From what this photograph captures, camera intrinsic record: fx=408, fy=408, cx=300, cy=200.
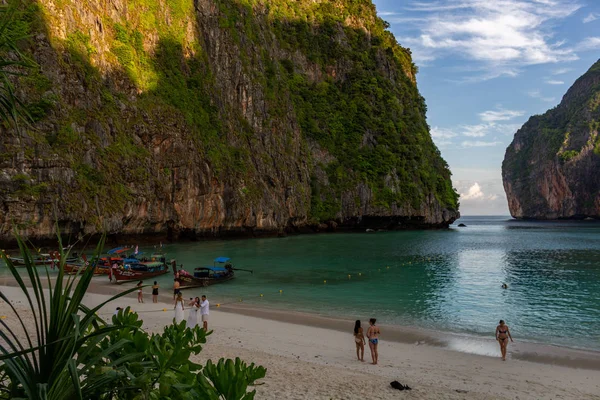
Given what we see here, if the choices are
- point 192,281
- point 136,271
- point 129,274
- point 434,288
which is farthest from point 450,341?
point 136,271

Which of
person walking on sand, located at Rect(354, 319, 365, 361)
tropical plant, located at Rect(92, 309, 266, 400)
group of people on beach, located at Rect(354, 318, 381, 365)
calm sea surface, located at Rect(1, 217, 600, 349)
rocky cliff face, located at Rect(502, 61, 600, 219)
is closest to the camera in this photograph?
tropical plant, located at Rect(92, 309, 266, 400)

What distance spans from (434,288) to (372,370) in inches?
696

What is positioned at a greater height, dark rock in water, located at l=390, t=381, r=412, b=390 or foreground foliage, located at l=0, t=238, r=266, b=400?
foreground foliage, located at l=0, t=238, r=266, b=400

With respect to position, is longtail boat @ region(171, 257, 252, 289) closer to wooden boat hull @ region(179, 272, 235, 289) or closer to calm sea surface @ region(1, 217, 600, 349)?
wooden boat hull @ region(179, 272, 235, 289)

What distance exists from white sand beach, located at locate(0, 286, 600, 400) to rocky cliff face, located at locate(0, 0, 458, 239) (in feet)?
29.2

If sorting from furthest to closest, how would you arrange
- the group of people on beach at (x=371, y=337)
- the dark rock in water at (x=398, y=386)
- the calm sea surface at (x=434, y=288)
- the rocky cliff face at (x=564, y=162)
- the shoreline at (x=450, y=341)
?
1. the rocky cliff face at (x=564, y=162)
2. the calm sea surface at (x=434, y=288)
3. the shoreline at (x=450, y=341)
4. the group of people on beach at (x=371, y=337)
5. the dark rock in water at (x=398, y=386)

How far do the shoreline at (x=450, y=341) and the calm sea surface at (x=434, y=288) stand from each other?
1099 mm

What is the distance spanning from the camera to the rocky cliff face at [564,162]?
142 m

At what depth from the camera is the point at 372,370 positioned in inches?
506

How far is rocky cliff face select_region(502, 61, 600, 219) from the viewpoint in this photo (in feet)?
465

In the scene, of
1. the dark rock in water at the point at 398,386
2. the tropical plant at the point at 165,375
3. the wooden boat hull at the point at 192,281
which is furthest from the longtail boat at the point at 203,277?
the tropical plant at the point at 165,375

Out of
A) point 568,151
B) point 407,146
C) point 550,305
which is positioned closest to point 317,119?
point 407,146

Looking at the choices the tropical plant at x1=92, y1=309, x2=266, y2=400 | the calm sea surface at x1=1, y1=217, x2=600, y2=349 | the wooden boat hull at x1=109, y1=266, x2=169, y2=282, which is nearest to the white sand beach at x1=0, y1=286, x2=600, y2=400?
the calm sea surface at x1=1, y1=217, x2=600, y2=349

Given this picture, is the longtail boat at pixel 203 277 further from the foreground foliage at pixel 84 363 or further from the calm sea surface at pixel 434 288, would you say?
the foreground foliage at pixel 84 363
